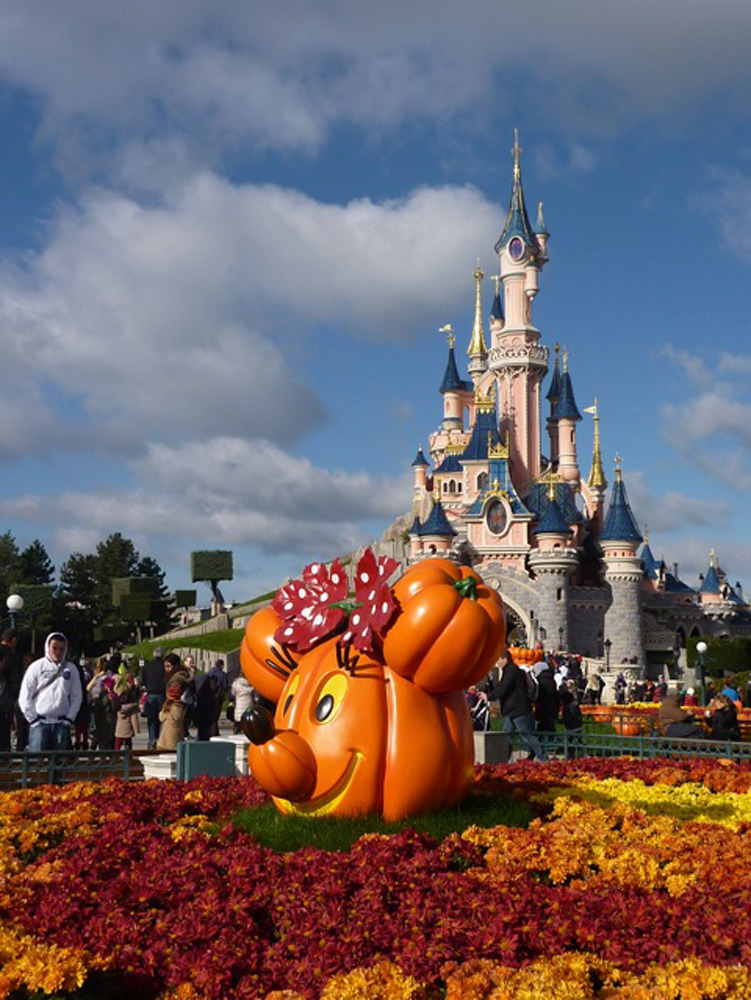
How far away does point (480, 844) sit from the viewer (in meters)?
6.25

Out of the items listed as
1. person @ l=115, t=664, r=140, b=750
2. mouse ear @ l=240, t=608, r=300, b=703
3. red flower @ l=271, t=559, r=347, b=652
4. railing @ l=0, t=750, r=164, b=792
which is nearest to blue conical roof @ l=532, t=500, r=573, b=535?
person @ l=115, t=664, r=140, b=750

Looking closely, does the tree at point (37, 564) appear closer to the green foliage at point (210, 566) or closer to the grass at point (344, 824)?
the green foliage at point (210, 566)

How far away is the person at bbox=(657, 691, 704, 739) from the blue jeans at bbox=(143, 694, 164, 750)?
22.5 feet

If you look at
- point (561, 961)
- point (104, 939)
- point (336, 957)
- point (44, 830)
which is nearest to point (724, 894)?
point (561, 961)

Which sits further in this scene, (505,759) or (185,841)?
(505,759)

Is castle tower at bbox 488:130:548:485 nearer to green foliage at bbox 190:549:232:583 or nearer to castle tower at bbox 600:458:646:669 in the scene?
castle tower at bbox 600:458:646:669

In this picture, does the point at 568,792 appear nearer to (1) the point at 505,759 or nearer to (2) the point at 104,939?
(1) the point at 505,759

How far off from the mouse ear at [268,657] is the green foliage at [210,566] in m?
51.4

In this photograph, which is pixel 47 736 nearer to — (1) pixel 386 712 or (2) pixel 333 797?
(2) pixel 333 797

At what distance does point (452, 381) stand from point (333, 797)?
57.3 metres

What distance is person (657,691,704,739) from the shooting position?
12297 mm

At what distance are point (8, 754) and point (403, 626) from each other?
429cm

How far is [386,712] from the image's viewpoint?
6754 millimetres

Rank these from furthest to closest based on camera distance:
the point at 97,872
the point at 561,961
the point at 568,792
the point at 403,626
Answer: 1. the point at 568,792
2. the point at 403,626
3. the point at 97,872
4. the point at 561,961
